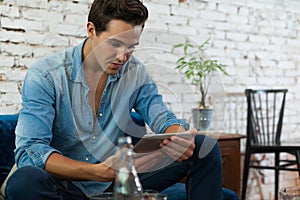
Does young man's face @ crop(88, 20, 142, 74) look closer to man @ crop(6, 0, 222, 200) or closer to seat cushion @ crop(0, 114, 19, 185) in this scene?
man @ crop(6, 0, 222, 200)

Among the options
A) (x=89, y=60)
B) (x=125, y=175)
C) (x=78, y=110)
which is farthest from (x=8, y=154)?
(x=125, y=175)

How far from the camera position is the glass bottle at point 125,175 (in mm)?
1014

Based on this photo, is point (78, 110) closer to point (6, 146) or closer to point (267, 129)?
point (6, 146)

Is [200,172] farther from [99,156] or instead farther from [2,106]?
[2,106]

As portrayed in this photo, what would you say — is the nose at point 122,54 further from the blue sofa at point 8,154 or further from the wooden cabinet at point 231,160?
the wooden cabinet at point 231,160

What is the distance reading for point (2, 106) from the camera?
2549 millimetres

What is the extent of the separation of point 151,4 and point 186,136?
5.13ft

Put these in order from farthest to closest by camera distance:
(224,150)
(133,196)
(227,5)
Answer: (227,5)
(224,150)
(133,196)

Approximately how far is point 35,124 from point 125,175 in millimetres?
779

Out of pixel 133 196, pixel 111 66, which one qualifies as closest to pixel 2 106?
pixel 111 66

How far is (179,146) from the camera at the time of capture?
5.65 feet

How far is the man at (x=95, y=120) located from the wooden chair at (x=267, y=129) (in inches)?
59.5

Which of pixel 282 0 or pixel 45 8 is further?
pixel 282 0

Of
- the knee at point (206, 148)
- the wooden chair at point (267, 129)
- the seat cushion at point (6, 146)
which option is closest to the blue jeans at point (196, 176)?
the knee at point (206, 148)
